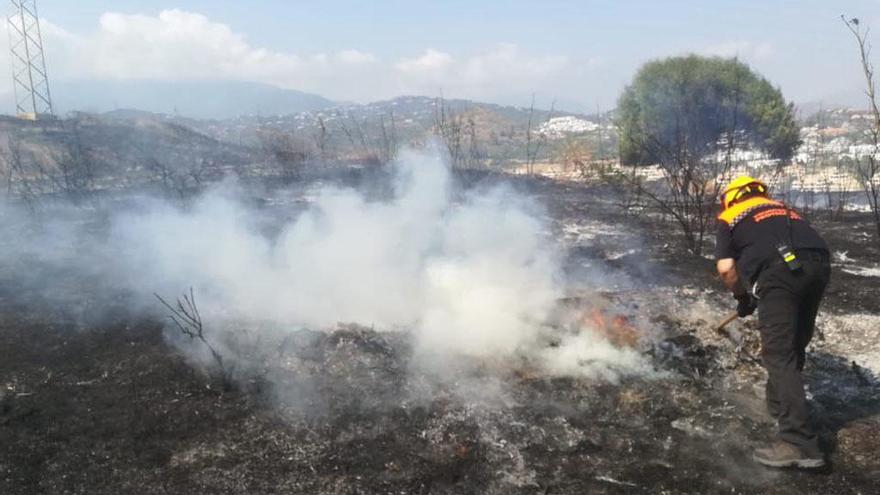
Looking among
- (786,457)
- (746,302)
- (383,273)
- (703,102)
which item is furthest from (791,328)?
(703,102)

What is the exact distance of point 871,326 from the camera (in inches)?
244

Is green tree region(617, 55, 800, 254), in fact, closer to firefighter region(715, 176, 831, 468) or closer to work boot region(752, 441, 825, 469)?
firefighter region(715, 176, 831, 468)

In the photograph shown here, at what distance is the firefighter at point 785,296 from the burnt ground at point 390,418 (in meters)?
0.22

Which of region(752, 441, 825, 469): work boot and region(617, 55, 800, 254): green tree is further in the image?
region(617, 55, 800, 254): green tree

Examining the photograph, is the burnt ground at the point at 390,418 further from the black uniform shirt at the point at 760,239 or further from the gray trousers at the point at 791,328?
the black uniform shirt at the point at 760,239

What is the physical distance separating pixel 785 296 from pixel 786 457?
1.09 metres

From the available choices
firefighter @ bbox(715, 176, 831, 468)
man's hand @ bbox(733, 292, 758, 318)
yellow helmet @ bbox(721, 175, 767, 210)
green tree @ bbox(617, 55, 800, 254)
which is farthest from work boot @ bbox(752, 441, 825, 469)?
green tree @ bbox(617, 55, 800, 254)

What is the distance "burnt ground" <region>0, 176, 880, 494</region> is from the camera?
149 inches

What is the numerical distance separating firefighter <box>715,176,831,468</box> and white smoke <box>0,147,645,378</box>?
1.43m

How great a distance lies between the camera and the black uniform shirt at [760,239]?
394 cm

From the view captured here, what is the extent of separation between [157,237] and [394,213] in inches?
161

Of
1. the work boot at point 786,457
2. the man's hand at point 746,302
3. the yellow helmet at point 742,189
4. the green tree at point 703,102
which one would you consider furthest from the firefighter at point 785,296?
the green tree at point 703,102

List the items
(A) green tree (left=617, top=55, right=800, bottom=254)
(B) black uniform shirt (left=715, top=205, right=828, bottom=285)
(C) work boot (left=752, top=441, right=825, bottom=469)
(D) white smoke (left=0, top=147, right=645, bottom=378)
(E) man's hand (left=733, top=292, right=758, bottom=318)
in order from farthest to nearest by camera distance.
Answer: (A) green tree (left=617, top=55, right=800, bottom=254) → (D) white smoke (left=0, top=147, right=645, bottom=378) → (E) man's hand (left=733, top=292, right=758, bottom=318) → (B) black uniform shirt (left=715, top=205, right=828, bottom=285) → (C) work boot (left=752, top=441, right=825, bottom=469)

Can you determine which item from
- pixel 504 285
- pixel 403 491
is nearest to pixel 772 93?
pixel 504 285
